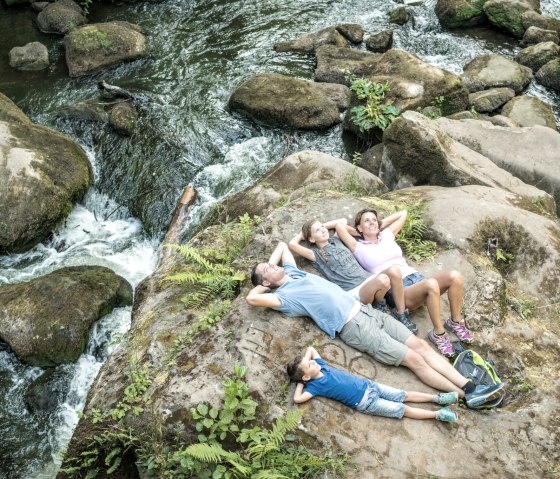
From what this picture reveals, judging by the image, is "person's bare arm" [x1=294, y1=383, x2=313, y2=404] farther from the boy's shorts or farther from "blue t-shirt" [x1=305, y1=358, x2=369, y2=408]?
the boy's shorts

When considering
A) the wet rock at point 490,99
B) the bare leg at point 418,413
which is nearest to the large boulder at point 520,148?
the wet rock at point 490,99

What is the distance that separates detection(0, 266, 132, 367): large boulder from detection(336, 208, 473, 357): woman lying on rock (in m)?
4.26

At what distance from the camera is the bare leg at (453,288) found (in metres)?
6.19

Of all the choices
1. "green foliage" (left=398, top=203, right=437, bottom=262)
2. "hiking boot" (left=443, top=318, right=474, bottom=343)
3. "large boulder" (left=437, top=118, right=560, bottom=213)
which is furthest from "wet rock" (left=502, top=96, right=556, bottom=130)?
"hiking boot" (left=443, top=318, right=474, bottom=343)

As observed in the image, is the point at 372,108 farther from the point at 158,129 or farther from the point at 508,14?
the point at 508,14

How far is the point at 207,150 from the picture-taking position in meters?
12.1

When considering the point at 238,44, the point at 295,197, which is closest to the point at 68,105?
the point at 238,44

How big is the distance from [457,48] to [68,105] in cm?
1095

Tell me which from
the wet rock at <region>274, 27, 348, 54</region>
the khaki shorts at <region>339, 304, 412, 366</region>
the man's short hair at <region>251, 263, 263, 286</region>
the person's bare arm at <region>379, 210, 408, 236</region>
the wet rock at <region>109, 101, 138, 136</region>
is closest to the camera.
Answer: the khaki shorts at <region>339, 304, 412, 366</region>

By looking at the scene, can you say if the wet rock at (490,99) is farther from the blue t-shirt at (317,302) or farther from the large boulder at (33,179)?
the large boulder at (33,179)

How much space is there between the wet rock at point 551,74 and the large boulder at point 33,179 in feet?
38.5

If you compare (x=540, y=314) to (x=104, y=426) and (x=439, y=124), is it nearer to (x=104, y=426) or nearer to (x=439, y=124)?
(x=439, y=124)

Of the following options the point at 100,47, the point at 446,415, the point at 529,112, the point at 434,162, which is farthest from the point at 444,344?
the point at 100,47

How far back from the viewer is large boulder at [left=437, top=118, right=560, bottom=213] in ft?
33.0
